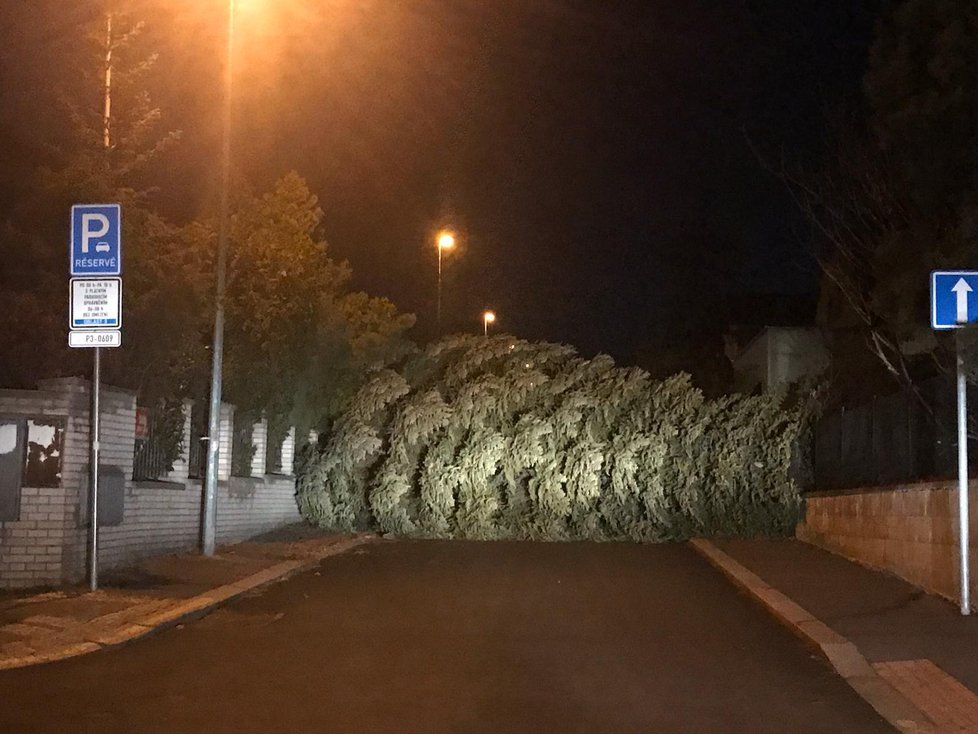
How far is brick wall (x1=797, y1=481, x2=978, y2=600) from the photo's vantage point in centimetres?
1293

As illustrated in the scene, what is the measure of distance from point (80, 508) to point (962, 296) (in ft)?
33.6

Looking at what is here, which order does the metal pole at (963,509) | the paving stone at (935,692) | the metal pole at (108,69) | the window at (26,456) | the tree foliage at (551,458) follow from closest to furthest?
the paving stone at (935,692)
the metal pole at (963,509)
the window at (26,456)
the metal pole at (108,69)
the tree foliage at (551,458)

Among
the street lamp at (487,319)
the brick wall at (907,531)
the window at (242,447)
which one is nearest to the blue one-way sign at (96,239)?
the window at (242,447)

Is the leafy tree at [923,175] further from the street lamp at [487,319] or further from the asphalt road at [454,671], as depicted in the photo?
the street lamp at [487,319]

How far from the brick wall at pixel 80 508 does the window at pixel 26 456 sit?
0.08 meters

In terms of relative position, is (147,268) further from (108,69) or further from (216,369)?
(108,69)

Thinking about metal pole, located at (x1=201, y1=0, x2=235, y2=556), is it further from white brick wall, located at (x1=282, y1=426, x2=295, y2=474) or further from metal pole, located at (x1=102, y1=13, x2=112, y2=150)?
white brick wall, located at (x1=282, y1=426, x2=295, y2=474)

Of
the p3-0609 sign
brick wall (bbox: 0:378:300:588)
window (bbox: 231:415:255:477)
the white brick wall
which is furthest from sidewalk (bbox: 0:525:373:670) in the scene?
the white brick wall

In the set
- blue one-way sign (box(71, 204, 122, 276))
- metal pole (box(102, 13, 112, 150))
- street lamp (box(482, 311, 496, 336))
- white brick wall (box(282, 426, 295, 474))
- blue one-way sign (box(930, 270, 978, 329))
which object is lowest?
white brick wall (box(282, 426, 295, 474))

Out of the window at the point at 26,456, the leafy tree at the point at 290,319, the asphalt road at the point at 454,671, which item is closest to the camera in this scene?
the asphalt road at the point at 454,671

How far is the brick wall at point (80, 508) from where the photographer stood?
45.6 ft

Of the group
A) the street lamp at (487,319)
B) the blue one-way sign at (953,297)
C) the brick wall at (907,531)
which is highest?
the street lamp at (487,319)

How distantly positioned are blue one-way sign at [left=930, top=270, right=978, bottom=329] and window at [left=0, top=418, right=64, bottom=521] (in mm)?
9958

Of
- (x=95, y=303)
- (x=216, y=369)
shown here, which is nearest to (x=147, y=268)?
(x=216, y=369)
